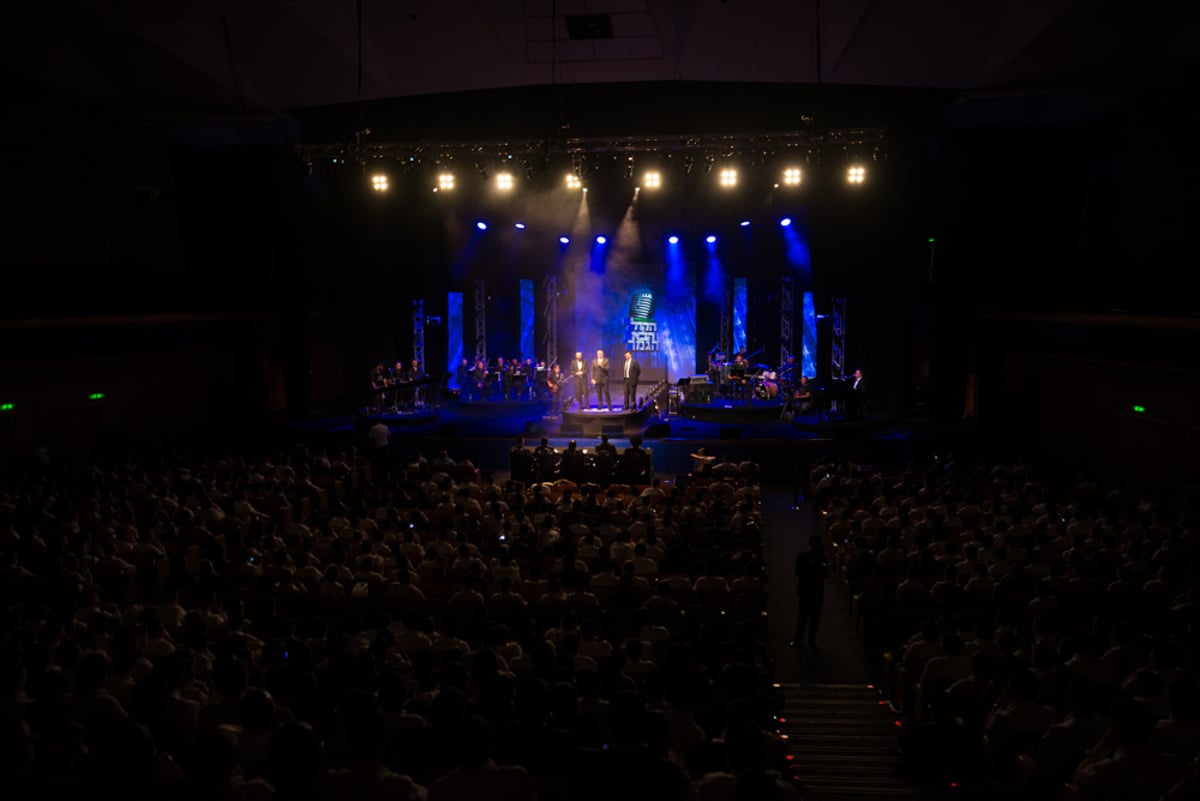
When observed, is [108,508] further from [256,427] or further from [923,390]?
[923,390]

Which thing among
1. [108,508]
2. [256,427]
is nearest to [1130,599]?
[108,508]

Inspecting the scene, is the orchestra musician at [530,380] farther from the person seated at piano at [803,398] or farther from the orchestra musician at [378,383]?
the person seated at piano at [803,398]

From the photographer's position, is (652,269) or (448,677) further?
(652,269)

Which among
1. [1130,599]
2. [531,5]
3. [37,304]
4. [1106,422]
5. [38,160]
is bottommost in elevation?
[1130,599]

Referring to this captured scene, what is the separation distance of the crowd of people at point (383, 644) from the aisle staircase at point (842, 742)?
2.31ft

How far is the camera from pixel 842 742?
7.60m

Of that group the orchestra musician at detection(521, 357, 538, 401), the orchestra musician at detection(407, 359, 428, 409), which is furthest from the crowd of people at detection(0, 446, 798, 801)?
the orchestra musician at detection(521, 357, 538, 401)

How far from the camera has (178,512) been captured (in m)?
12.1

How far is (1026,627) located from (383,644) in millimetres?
5839

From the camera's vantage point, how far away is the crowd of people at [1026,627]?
549cm

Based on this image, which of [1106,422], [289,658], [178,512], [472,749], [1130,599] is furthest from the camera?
[1106,422]

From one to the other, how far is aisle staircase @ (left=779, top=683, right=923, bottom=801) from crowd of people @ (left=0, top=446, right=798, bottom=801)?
0.70 m

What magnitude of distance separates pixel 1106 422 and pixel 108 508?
17253 mm

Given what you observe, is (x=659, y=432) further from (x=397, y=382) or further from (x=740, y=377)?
(x=397, y=382)
